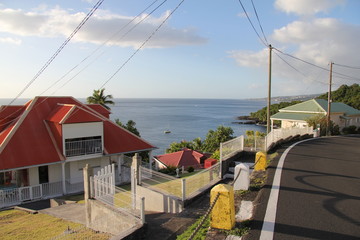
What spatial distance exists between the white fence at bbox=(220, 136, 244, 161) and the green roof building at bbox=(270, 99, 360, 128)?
76.8 ft

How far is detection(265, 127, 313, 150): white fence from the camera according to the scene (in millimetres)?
14492

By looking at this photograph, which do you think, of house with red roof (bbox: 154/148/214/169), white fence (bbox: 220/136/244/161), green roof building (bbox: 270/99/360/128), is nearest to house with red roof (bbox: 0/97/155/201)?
house with red roof (bbox: 154/148/214/169)

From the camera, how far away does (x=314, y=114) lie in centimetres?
3469

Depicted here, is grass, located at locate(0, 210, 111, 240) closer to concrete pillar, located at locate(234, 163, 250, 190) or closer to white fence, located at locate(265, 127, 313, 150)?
concrete pillar, located at locate(234, 163, 250, 190)

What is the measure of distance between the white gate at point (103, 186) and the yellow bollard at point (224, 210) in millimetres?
4731

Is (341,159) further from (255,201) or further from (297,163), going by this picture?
(255,201)

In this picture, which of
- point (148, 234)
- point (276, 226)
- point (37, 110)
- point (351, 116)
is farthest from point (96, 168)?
point (351, 116)

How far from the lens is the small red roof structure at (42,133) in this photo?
54.2 feet

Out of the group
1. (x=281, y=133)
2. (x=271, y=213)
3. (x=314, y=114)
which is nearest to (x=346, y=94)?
(x=314, y=114)

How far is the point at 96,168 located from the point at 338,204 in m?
16.3

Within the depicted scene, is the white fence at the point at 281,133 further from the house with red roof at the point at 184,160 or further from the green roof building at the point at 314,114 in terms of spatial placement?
the green roof building at the point at 314,114

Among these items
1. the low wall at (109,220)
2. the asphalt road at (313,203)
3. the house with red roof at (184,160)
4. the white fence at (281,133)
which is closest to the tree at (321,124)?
the white fence at (281,133)

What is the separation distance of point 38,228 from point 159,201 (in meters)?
4.35

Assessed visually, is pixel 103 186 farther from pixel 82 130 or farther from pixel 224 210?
pixel 82 130
